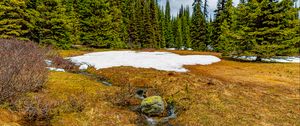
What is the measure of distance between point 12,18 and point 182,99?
30.4 meters

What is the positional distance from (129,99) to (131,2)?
68.0 meters

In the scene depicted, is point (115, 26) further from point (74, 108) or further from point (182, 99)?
point (74, 108)

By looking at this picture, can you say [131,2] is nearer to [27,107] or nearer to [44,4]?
[44,4]

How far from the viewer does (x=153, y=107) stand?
13.4 meters

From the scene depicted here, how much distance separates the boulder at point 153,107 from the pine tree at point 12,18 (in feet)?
88.7

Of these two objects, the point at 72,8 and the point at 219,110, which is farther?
→ the point at 72,8

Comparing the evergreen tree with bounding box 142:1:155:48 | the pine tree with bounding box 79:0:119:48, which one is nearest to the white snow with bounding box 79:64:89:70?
the pine tree with bounding box 79:0:119:48

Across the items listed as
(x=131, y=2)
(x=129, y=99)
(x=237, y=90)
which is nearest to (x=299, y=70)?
(x=237, y=90)

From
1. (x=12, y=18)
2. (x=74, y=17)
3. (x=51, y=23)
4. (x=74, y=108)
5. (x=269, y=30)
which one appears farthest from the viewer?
(x=74, y=17)

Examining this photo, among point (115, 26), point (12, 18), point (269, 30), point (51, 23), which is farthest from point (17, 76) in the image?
point (115, 26)

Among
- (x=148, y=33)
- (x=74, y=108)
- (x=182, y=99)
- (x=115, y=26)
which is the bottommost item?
(x=182, y=99)

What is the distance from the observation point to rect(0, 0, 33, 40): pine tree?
34.8 metres

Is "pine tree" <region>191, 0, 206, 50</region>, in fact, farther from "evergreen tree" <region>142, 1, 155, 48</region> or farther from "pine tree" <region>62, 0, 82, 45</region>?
"pine tree" <region>62, 0, 82, 45</region>

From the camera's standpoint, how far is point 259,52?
32.8 m
